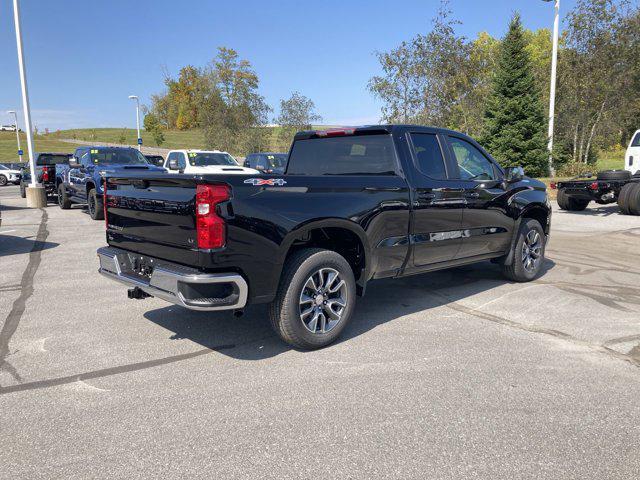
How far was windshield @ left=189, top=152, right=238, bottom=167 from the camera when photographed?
650 inches

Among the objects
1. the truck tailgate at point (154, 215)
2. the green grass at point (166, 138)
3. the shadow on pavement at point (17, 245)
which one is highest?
the green grass at point (166, 138)

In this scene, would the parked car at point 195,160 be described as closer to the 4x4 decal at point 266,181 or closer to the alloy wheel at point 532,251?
the alloy wheel at point 532,251

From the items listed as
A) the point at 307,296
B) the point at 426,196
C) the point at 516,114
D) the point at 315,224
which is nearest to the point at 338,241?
the point at 315,224

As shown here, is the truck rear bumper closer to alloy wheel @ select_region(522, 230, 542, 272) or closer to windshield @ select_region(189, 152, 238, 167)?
alloy wheel @ select_region(522, 230, 542, 272)

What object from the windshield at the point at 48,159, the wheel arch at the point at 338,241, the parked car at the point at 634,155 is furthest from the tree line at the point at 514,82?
the wheel arch at the point at 338,241

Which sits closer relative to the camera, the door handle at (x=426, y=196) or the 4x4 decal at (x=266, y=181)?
the 4x4 decal at (x=266, y=181)

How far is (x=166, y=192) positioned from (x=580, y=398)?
10.8 ft

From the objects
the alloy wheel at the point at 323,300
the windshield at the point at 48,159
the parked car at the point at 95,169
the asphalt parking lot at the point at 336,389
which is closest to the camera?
the asphalt parking lot at the point at 336,389

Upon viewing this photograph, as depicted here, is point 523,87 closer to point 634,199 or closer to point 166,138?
point 634,199

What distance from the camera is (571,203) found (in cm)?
1513

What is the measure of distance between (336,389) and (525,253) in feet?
13.5

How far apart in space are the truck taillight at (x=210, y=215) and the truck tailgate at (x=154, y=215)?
0.07 metres

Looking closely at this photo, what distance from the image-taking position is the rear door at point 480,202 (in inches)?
222

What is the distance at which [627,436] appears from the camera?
296 cm
